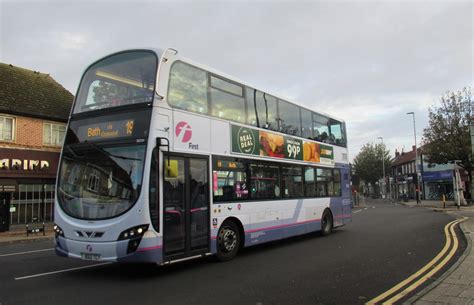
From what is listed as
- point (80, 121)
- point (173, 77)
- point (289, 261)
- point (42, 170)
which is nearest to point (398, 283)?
point (289, 261)

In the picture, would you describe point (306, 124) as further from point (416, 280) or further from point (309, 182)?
point (416, 280)

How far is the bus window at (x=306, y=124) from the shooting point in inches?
547

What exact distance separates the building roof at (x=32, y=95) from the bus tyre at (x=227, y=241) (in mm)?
17117

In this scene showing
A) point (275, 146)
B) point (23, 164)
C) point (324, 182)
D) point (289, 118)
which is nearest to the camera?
point (275, 146)

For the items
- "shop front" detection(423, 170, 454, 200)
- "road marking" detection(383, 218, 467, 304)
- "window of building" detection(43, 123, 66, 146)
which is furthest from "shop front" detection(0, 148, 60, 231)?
"shop front" detection(423, 170, 454, 200)

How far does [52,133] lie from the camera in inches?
954

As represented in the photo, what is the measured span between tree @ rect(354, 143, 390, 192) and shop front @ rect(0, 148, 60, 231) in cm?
6312

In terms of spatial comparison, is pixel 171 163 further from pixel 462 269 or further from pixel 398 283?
pixel 462 269

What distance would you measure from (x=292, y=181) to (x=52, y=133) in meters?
16.9

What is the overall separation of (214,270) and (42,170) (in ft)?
57.9

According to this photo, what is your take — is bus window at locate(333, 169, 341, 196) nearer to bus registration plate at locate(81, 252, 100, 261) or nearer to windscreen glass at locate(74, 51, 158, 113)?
windscreen glass at locate(74, 51, 158, 113)

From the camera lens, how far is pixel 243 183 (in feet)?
35.1

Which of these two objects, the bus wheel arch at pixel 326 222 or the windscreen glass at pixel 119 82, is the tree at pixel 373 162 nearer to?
the bus wheel arch at pixel 326 222

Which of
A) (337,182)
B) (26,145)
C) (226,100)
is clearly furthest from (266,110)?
(26,145)
